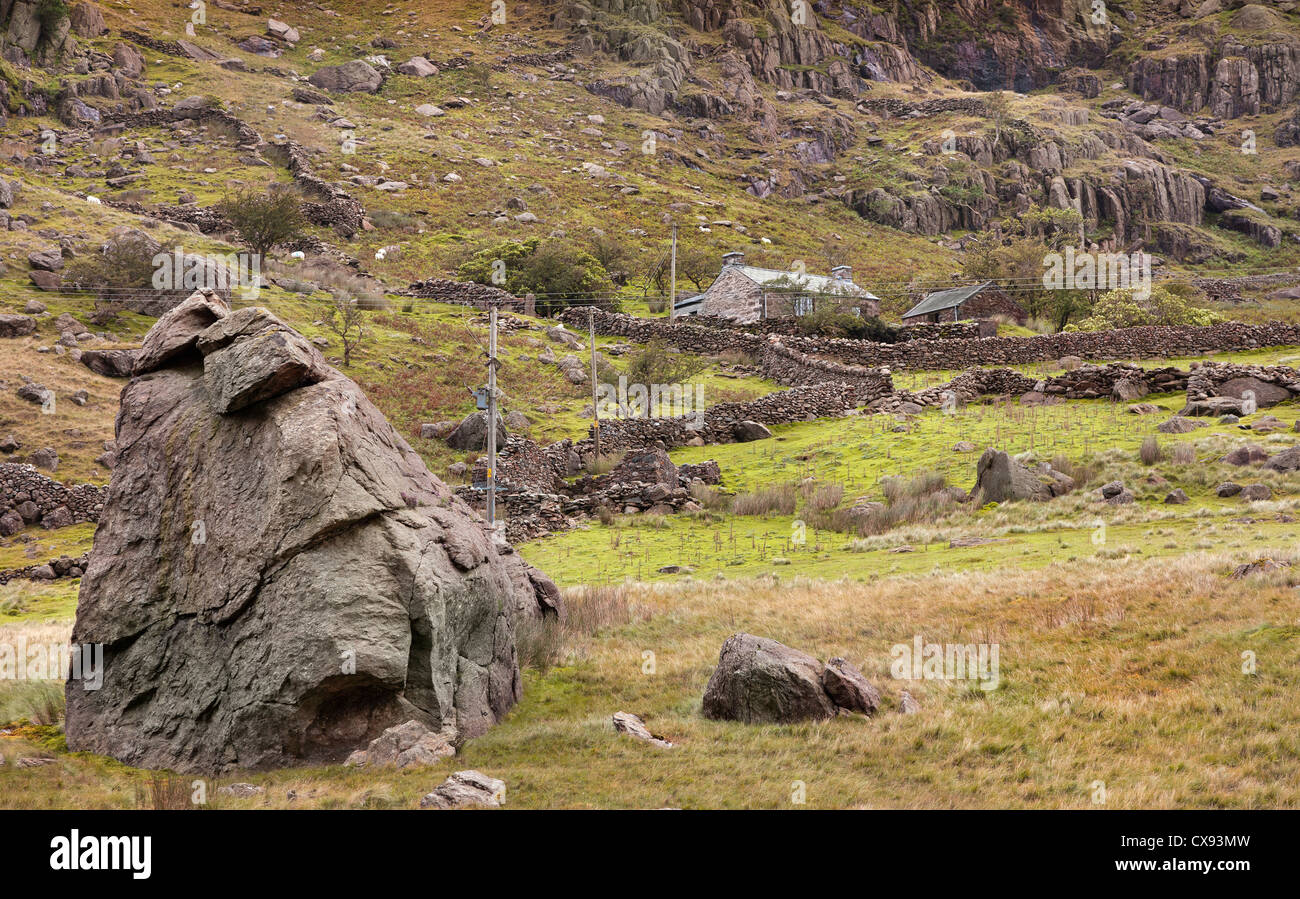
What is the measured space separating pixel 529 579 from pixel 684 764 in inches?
277

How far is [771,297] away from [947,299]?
1257 centimetres

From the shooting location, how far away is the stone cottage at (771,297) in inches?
2324

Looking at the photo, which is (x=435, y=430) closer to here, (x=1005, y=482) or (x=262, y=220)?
(x=1005, y=482)

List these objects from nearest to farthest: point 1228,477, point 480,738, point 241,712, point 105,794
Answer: point 105,794 < point 241,712 < point 480,738 < point 1228,477

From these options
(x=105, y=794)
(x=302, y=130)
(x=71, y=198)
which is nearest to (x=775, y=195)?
(x=302, y=130)

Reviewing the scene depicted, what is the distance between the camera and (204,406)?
12328 mm

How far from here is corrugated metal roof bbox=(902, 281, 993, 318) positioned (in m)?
57.7

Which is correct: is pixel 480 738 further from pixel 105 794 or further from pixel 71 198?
pixel 71 198

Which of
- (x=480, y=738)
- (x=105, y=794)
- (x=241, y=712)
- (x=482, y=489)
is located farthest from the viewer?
(x=482, y=489)

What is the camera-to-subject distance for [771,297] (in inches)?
2322

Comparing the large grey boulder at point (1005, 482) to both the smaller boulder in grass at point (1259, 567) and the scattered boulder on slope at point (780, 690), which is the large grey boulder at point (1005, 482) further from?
the scattered boulder on slope at point (780, 690)

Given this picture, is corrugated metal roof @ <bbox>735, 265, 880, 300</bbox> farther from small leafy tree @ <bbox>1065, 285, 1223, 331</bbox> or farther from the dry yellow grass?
the dry yellow grass

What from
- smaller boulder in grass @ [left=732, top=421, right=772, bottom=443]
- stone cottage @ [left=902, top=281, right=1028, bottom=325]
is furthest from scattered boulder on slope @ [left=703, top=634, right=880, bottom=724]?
stone cottage @ [left=902, top=281, right=1028, bottom=325]

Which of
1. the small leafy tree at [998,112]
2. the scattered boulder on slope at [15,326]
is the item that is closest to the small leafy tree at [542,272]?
the scattered boulder on slope at [15,326]
